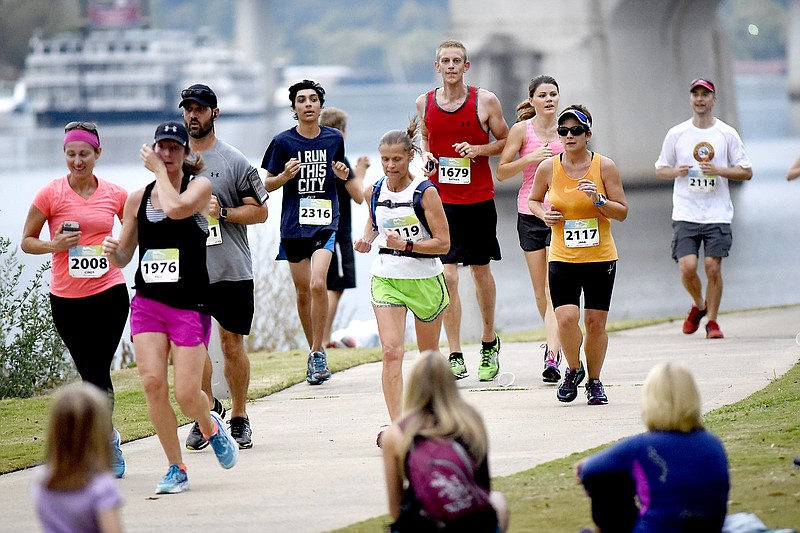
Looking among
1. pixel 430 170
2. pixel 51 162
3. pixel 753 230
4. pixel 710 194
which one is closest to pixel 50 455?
pixel 430 170

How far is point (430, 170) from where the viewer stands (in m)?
10.1

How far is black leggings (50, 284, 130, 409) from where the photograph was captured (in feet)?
25.1

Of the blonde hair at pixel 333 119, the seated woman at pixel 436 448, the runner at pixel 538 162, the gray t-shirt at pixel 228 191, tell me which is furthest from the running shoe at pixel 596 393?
the seated woman at pixel 436 448

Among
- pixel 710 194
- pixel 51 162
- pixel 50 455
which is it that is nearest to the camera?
pixel 50 455

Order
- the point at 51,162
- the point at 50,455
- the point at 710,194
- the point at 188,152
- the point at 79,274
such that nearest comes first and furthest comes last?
the point at 50,455
the point at 188,152
the point at 79,274
the point at 710,194
the point at 51,162

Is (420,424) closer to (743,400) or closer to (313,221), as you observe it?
(743,400)

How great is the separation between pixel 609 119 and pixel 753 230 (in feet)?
24.7

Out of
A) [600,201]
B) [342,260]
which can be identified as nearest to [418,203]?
[600,201]

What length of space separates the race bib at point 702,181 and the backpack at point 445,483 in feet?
25.8

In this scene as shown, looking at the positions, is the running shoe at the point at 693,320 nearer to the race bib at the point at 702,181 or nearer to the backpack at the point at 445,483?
the race bib at the point at 702,181

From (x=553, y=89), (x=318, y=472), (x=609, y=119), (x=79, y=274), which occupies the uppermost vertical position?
(x=609, y=119)

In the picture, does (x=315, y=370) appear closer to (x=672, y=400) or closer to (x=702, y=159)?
(x=702, y=159)

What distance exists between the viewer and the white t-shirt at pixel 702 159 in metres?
12.2

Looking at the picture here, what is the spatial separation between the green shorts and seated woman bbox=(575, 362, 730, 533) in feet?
10.6
